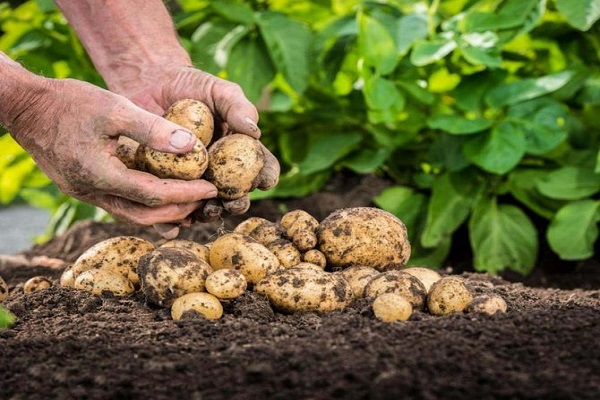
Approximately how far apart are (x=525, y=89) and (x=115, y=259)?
7.38ft

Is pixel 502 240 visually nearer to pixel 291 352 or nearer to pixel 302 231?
pixel 302 231

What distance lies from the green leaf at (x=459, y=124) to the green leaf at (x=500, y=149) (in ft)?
0.20

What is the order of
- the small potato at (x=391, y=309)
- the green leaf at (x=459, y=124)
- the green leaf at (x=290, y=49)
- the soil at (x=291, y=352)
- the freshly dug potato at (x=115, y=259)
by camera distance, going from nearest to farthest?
the soil at (x=291, y=352) < the small potato at (x=391, y=309) < the freshly dug potato at (x=115, y=259) < the green leaf at (x=459, y=124) < the green leaf at (x=290, y=49)

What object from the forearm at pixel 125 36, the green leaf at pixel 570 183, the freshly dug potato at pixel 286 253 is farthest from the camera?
the green leaf at pixel 570 183

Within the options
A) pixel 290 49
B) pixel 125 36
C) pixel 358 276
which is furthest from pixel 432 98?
pixel 358 276

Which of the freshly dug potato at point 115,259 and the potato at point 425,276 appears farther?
the freshly dug potato at point 115,259

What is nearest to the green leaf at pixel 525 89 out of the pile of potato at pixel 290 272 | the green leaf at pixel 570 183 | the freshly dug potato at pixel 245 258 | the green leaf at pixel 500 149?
the green leaf at pixel 500 149

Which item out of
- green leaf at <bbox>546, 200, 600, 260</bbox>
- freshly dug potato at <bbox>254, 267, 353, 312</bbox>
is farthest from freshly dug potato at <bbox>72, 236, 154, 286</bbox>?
green leaf at <bbox>546, 200, 600, 260</bbox>

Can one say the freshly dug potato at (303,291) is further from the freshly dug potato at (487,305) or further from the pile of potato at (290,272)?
the freshly dug potato at (487,305)

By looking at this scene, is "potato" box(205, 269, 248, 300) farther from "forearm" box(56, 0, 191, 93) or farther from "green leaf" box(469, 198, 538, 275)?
"green leaf" box(469, 198, 538, 275)

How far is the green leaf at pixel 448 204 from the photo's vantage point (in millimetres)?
4484

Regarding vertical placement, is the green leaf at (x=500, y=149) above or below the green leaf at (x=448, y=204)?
above

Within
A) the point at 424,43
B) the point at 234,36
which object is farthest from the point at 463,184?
the point at 234,36

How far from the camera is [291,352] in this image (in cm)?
217
